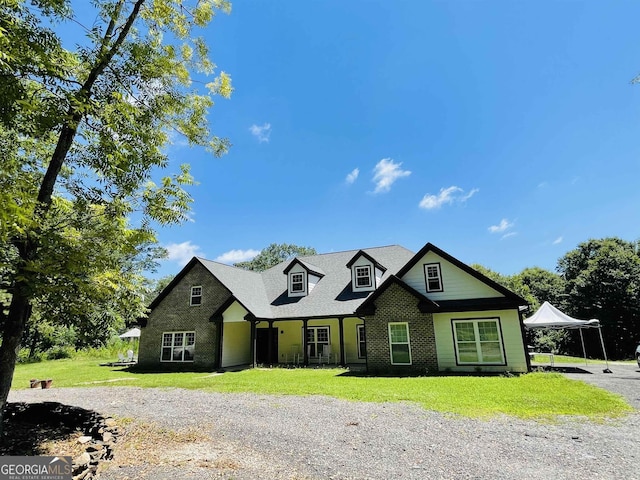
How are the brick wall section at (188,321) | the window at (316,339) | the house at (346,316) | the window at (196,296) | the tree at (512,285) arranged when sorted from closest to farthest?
the house at (346,316) → the brick wall section at (188,321) → the window at (316,339) → the window at (196,296) → the tree at (512,285)

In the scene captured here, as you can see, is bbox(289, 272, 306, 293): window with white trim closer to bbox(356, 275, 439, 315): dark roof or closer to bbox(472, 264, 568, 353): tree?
bbox(356, 275, 439, 315): dark roof

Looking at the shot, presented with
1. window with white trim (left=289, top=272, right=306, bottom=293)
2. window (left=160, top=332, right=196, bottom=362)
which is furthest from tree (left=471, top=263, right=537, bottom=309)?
window (left=160, top=332, right=196, bottom=362)

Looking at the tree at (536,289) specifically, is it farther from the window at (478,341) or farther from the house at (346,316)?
the house at (346,316)

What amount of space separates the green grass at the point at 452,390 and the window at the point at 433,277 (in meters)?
4.25

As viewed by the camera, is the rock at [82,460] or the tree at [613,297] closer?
the rock at [82,460]

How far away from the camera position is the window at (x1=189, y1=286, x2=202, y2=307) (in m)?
20.7

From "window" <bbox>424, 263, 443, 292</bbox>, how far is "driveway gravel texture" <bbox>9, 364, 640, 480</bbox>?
317 inches

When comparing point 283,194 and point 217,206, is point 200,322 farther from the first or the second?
point 283,194

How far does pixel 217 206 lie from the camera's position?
22531 mm

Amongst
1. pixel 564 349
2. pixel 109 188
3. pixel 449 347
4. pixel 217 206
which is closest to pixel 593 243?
pixel 564 349

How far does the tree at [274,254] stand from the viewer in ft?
183

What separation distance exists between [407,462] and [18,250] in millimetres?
7806

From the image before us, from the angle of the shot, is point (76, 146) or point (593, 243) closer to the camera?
point (76, 146)

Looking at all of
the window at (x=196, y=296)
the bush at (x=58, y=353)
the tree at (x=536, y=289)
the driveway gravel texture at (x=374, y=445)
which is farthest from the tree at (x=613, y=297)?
the bush at (x=58, y=353)
